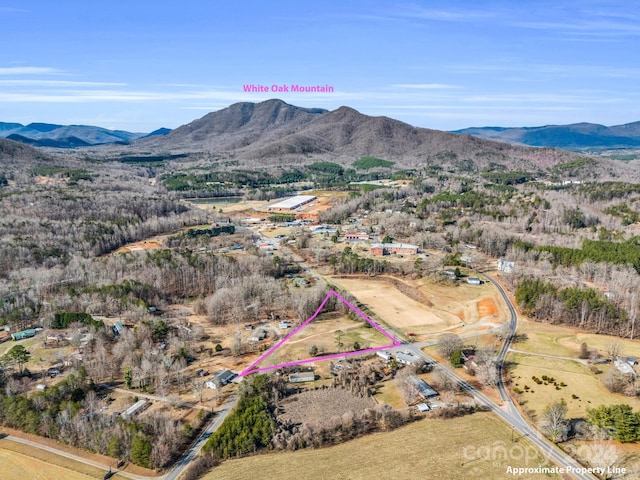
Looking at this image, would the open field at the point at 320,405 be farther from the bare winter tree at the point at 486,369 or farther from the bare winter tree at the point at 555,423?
the bare winter tree at the point at 555,423

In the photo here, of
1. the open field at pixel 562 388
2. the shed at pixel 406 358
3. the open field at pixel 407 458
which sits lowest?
the open field at pixel 407 458

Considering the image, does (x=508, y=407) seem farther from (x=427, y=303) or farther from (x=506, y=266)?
(x=506, y=266)

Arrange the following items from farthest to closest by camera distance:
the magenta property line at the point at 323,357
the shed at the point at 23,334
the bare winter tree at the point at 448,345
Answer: the shed at the point at 23,334
the bare winter tree at the point at 448,345
the magenta property line at the point at 323,357

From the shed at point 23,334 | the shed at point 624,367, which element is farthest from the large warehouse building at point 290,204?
the shed at point 624,367

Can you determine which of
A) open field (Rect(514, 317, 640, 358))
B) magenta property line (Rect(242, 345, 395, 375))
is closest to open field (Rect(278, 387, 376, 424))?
magenta property line (Rect(242, 345, 395, 375))

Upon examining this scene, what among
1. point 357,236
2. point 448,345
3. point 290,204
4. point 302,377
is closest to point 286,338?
point 302,377

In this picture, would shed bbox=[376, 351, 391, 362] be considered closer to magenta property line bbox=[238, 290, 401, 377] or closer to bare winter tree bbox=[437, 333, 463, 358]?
magenta property line bbox=[238, 290, 401, 377]

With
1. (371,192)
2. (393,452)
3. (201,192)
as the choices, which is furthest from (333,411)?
(201,192)

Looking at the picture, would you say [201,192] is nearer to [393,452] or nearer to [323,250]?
[323,250]

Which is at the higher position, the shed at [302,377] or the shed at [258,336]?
the shed at [258,336]
